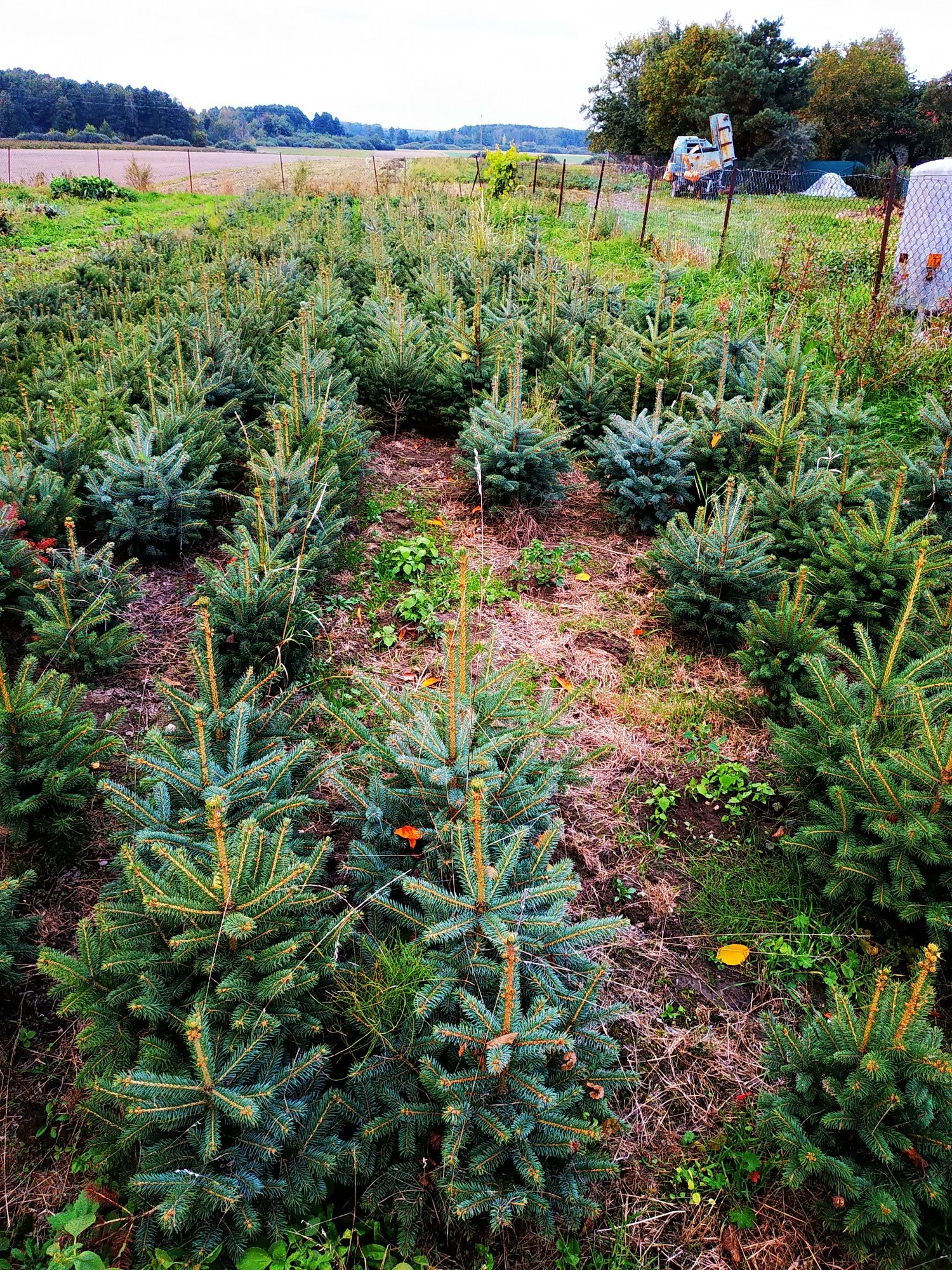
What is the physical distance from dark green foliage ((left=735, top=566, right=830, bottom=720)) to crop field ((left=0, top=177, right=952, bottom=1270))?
0.07ft

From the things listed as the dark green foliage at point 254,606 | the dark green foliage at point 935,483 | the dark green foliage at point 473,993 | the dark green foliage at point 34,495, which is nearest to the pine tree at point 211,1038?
the dark green foliage at point 473,993

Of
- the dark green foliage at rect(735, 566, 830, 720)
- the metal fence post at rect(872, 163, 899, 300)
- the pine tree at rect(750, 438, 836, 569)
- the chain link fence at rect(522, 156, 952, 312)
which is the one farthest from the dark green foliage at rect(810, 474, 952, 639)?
the metal fence post at rect(872, 163, 899, 300)

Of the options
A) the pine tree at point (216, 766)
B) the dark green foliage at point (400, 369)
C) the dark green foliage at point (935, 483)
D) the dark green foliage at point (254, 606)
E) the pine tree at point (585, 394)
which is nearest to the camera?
the pine tree at point (216, 766)

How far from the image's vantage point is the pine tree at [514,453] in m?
4.73

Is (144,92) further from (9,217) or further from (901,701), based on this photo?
(901,701)

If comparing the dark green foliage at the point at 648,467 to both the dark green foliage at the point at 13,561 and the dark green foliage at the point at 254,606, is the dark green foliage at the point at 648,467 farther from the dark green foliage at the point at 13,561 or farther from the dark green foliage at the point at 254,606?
the dark green foliage at the point at 13,561

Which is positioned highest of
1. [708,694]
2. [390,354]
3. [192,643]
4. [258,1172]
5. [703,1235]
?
[390,354]

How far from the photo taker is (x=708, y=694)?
386cm

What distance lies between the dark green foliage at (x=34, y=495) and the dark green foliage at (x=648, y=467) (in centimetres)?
317

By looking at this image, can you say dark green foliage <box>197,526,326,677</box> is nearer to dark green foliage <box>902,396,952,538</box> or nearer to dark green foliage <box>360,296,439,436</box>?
dark green foliage <box>360,296,439,436</box>

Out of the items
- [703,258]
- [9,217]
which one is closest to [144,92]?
[9,217]

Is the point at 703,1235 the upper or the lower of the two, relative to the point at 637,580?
lower

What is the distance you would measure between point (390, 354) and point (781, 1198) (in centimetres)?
566

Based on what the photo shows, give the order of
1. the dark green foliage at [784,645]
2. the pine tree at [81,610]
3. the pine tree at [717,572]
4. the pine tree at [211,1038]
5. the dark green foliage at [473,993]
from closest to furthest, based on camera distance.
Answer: the pine tree at [211,1038] → the dark green foliage at [473,993] → the pine tree at [81,610] → the dark green foliage at [784,645] → the pine tree at [717,572]
